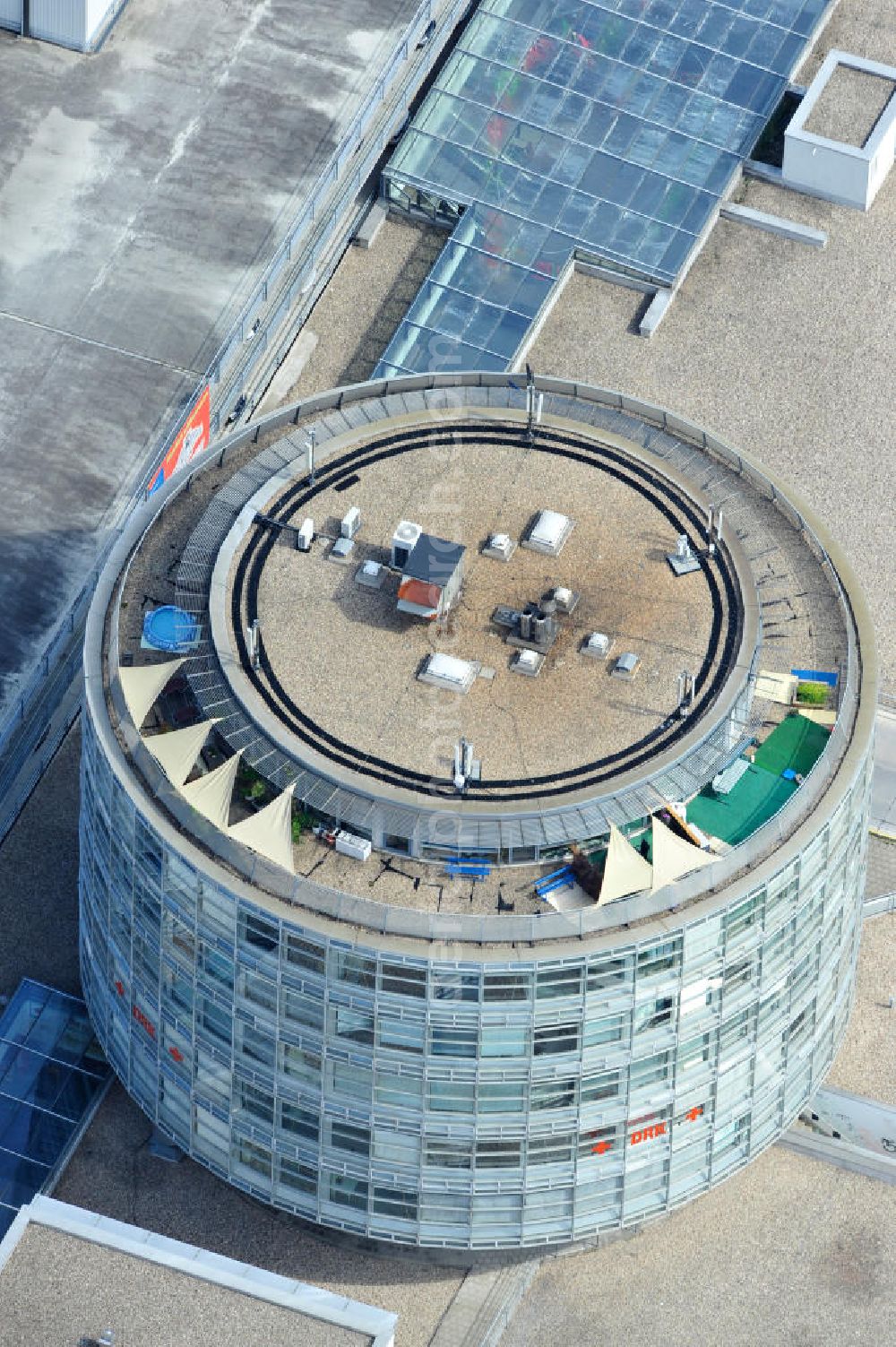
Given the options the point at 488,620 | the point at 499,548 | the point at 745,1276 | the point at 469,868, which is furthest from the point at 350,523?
the point at 745,1276

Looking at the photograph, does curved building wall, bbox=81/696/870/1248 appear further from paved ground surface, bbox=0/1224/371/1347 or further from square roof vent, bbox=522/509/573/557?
square roof vent, bbox=522/509/573/557

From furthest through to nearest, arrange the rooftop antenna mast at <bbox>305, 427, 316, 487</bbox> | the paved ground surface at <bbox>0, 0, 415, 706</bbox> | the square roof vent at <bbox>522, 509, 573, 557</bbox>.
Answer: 1. the paved ground surface at <bbox>0, 0, 415, 706</bbox>
2. the rooftop antenna mast at <bbox>305, 427, 316, 487</bbox>
3. the square roof vent at <bbox>522, 509, 573, 557</bbox>

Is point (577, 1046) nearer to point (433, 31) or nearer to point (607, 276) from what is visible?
point (607, 276)

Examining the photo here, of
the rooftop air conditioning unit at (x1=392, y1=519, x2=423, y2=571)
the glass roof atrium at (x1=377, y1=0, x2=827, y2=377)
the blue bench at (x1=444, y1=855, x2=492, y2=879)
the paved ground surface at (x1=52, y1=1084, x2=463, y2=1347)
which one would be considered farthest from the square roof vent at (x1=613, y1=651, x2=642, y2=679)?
the glass roof atrium at (x1=377, y1=0, x2=827, y2=377)

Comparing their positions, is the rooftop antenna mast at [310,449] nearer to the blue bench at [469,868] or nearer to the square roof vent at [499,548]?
the square roof vent at [499,548]

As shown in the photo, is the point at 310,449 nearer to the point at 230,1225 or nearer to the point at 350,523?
the point at 350,523
